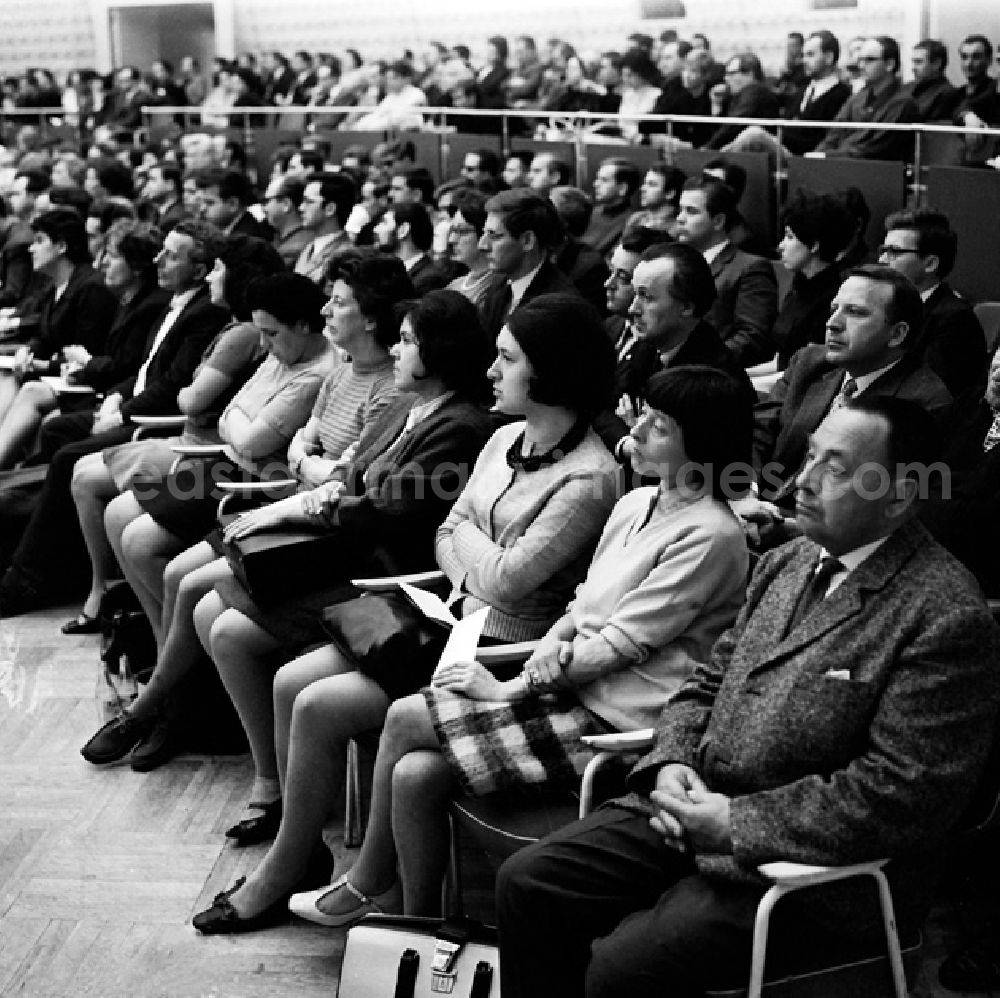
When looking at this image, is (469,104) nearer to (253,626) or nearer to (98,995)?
(253,626)

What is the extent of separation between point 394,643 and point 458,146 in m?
6.89

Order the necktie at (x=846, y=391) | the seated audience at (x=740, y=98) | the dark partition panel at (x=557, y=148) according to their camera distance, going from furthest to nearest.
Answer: the seated audience at (x=740, y=98)
the dark partition panel at (x=557, y=148)
the necktie at (x=846, y=391)

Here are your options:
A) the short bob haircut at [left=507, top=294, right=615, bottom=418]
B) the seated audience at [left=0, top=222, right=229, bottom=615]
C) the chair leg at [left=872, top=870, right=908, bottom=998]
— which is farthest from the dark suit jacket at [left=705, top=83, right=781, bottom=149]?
the chair leg at [left=872, top=870, right=908, bottom=998]

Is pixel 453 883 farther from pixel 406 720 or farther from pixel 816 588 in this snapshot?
pixel 816 588

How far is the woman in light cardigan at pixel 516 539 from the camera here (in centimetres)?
310

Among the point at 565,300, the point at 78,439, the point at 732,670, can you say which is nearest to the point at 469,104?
the point at 78,439

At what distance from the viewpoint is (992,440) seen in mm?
3357

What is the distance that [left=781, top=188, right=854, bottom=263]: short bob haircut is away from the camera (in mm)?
5216

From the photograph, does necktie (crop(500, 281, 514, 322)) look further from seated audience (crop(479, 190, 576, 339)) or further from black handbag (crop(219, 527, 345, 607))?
black handbag (crop(219, 527, 345, 607))

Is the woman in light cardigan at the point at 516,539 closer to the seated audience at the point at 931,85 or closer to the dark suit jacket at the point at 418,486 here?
the dark suit jacket at the point at 418,486

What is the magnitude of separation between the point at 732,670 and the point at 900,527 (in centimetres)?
34

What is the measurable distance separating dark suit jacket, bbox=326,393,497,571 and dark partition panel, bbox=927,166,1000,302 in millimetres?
2410

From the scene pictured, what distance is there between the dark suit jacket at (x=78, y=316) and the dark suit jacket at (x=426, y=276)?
130 cm

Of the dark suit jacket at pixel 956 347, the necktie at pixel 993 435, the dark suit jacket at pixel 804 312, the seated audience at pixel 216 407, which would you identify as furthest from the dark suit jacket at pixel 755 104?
the necktie at pixel 993 435
